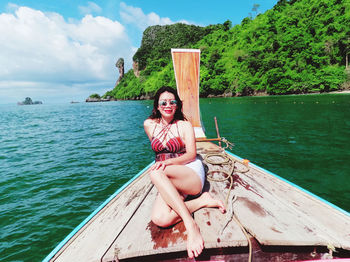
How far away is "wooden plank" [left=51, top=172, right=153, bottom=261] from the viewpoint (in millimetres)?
1894

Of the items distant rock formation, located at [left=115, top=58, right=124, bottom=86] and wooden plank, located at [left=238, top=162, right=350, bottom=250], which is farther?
distant rock formation, located at [left=115, top=58, right=124, bottom=86]

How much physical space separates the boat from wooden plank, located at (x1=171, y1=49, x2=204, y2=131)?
5211 millimetres

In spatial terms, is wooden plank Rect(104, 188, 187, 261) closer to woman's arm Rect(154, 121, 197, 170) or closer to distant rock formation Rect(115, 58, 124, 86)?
woman's arm Rect(154, 121, 197, 170)

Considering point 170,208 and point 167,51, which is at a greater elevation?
point 167,51

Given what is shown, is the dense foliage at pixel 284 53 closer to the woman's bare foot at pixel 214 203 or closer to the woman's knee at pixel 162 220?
the woman's bare foot at pixel 214 203

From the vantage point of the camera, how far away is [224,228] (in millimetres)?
1951

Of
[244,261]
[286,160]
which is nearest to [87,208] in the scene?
[244,261]

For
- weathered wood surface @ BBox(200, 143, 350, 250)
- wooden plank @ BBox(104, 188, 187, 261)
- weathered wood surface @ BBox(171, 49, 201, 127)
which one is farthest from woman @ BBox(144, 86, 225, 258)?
weathered wood surface @ BBox(171, 49, 201, 127)

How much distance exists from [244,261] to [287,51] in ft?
210

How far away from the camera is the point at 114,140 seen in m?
12.7

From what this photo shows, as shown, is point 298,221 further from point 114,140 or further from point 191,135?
point 114,140

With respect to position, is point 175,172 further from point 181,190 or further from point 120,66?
point 120,66

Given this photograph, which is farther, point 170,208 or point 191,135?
point 191,135

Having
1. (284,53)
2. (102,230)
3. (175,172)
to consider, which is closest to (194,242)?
(175,172)
